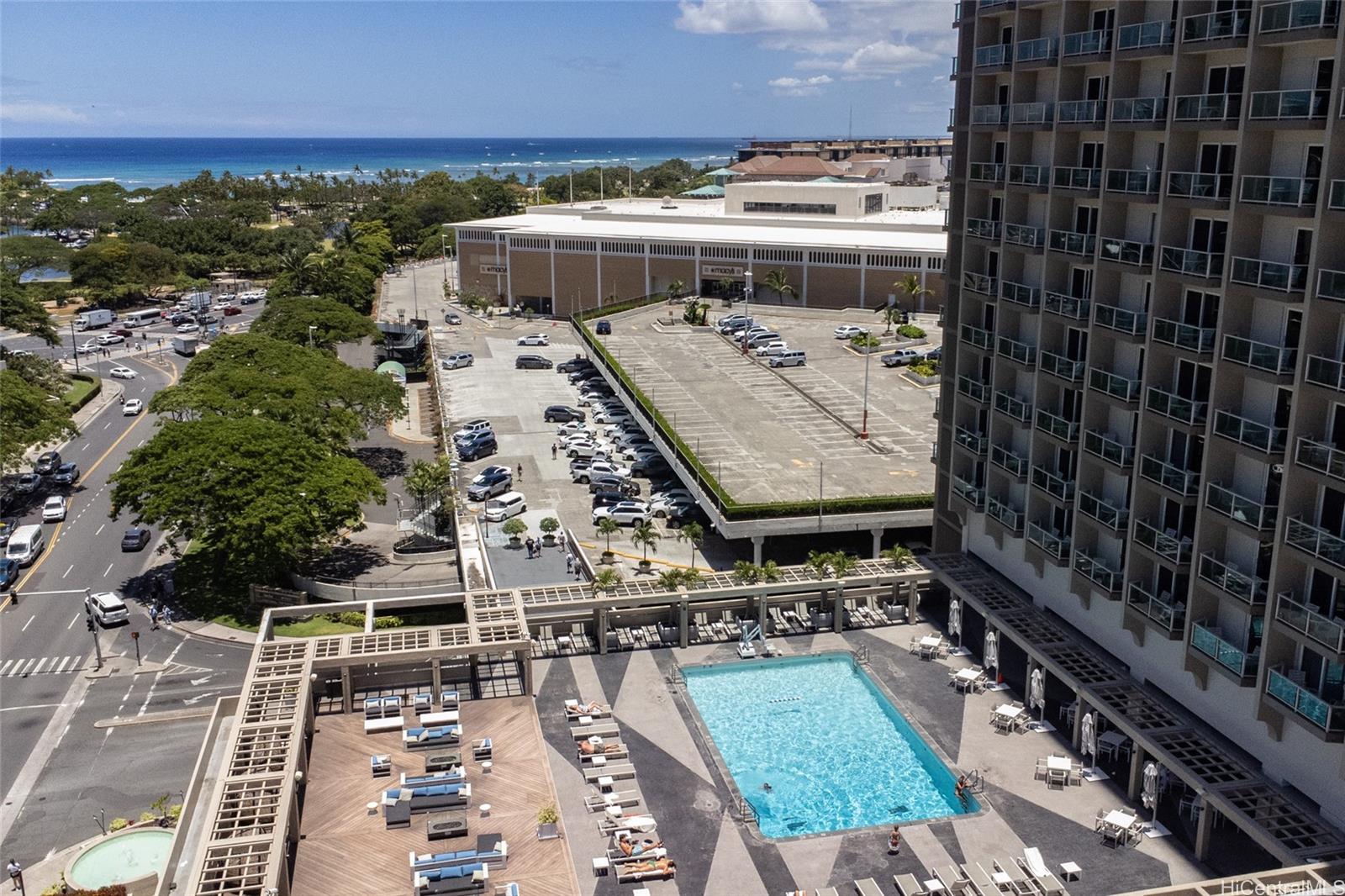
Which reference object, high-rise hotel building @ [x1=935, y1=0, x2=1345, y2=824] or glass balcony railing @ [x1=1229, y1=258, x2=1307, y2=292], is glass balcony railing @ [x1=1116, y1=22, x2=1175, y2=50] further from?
glass balcony railing @ [x1=1229, y1=258, x2=1307, y2=292]

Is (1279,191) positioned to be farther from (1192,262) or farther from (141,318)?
(141,318)

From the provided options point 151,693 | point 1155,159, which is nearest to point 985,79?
point 1155,159

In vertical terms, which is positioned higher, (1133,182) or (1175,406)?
(1133,182)

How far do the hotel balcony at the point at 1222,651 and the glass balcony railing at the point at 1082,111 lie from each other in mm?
16097

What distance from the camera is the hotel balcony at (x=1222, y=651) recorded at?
29.3m

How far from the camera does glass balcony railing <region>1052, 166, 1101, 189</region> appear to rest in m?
35.6

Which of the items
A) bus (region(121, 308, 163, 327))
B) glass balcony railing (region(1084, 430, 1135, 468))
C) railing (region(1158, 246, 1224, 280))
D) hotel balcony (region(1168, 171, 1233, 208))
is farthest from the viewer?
bus (region(121, 308, 163, 327))

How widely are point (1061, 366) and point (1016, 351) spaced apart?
3068mm

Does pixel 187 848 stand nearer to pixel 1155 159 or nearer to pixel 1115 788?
pixel 1115 788

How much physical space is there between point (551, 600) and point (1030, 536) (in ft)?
60.4

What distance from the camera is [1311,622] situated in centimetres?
2678

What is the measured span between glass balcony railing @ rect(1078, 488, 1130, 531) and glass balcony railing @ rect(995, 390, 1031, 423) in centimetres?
424

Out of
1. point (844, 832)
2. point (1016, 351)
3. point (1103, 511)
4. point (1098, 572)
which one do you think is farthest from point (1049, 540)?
point (844, 832)

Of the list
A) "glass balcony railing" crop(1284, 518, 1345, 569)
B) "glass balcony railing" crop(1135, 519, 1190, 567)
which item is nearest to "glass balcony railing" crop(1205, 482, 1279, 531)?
"glass balcony railing" crop(1284, 518, 1345, 569)
